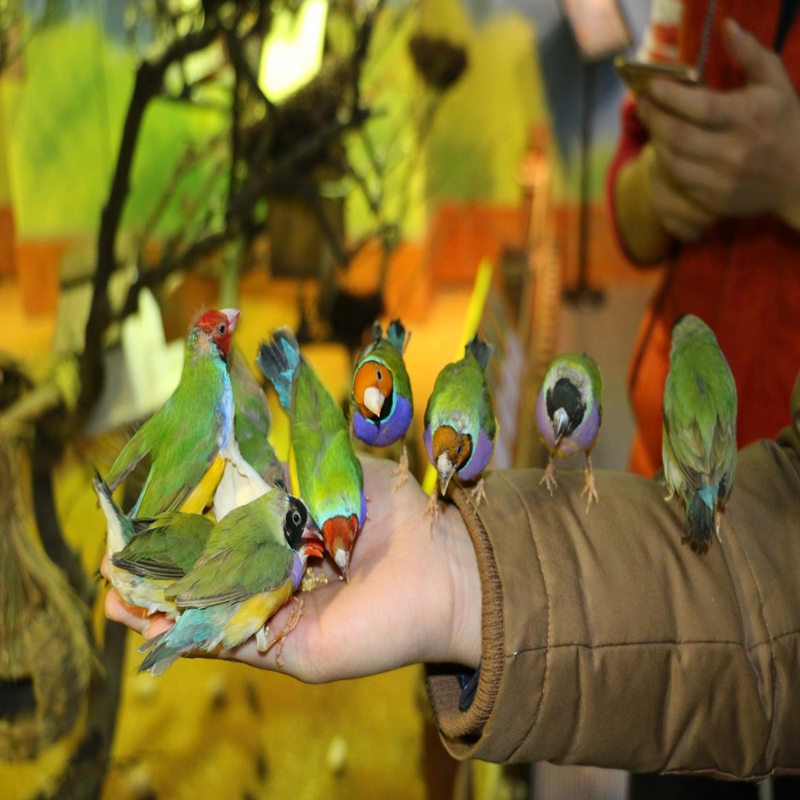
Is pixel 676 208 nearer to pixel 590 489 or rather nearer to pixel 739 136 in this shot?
pixel 739 136

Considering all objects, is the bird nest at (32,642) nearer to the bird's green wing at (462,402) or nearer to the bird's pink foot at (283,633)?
the bird's pink foot at (283,633)

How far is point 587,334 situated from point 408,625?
1.83 m

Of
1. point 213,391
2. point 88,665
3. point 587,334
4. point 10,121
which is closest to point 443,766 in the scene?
point 88,665

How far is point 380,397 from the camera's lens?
727 mm

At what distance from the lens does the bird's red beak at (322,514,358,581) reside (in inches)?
25.8

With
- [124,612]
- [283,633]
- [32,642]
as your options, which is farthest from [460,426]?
[32,642]

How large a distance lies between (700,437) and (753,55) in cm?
A: 55

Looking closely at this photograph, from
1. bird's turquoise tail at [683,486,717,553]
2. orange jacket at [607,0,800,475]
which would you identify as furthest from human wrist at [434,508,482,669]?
orange jacket at [607,0,800,475]

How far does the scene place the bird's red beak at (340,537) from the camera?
0.66 meters

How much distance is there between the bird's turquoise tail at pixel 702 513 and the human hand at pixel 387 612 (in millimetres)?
207

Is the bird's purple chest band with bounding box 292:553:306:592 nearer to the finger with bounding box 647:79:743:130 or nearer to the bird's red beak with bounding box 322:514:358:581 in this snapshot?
the bird's red beak with bounding box 322:514:358:581

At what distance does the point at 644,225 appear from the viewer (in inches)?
51.7

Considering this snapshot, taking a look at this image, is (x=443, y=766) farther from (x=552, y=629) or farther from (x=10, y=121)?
(x=10, y=121)

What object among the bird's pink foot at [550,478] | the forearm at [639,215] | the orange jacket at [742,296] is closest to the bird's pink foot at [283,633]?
the bird's pink foot at [550,478]
